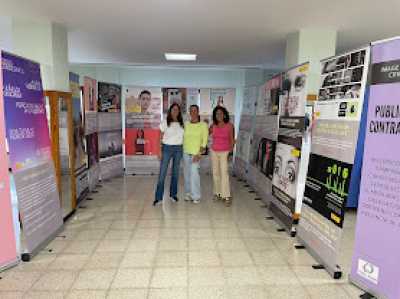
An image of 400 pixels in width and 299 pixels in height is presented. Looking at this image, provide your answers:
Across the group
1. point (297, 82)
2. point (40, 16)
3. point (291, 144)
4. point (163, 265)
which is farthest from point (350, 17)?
point (40, 16)

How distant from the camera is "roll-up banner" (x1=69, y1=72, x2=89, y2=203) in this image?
16.1 feet

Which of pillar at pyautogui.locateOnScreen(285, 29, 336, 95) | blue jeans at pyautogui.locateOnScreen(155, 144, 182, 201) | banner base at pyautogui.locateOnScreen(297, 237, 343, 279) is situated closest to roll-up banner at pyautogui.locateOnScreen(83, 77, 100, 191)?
blue jeans at pyautogui.locateOnScreen(155, 144, 182, 201)

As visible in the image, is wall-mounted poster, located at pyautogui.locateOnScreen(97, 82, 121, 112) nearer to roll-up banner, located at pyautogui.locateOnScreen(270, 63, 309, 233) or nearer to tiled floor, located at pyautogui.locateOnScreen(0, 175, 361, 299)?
tiled floor, located at pyautogui.locateOnScreen(0, 175, 361, 299)

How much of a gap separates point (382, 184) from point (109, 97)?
5.81m

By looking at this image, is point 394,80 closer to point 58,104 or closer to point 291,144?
point 291,144

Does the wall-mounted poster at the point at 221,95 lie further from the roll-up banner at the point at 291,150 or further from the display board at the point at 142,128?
the roll-up banner at the point at 291,150

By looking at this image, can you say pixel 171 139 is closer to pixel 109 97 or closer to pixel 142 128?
pixel 109 97

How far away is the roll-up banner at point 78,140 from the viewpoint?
490 cm

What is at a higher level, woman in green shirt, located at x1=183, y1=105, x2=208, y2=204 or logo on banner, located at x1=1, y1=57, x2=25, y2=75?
logo on banner, located at x1=1, y1=57, x2=25, y2=75

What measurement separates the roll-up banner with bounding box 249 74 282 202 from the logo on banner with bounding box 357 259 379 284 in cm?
228

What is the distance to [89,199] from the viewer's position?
5676 mm

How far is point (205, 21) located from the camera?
4.32m

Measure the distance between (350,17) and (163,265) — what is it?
3820 millimetres

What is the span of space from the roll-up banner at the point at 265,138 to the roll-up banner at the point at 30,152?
3.17 metres
